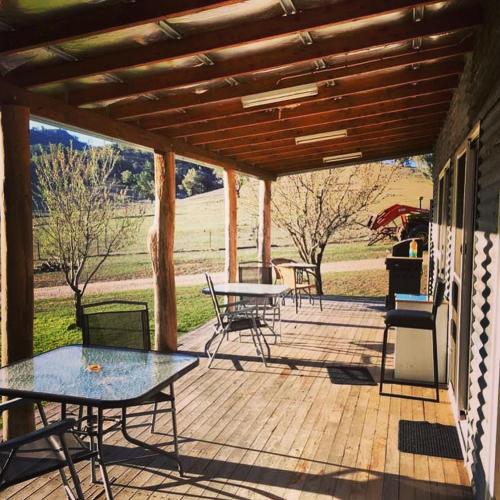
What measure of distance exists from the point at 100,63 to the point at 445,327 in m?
3.74

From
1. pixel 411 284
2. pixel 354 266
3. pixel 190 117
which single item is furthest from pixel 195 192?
pixel 190 117

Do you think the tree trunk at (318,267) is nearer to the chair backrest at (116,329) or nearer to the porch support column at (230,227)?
the porch support column at (230,227)

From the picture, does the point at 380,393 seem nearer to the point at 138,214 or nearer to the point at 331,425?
the point at 331,425

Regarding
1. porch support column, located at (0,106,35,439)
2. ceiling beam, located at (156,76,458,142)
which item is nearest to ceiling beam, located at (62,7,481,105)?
porch support column, located at (0,106,35,439)

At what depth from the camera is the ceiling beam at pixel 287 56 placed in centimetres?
290

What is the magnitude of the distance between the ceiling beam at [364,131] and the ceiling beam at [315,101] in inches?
43.2

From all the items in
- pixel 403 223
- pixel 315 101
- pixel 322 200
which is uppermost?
pixel 315 101

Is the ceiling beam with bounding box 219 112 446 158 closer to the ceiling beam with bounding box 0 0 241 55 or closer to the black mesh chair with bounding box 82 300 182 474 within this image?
the black mesh chair with bounding box 82 300 182 474

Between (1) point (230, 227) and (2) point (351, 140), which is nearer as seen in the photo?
(2) point (351, 140)

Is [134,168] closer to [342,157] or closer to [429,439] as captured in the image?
[342,157]

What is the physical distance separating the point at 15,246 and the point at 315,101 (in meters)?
3.10

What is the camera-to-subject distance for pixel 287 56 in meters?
3.12

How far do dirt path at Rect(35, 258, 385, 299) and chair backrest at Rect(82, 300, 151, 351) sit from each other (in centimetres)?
860

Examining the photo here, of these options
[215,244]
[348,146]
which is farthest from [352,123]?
[215,244]
